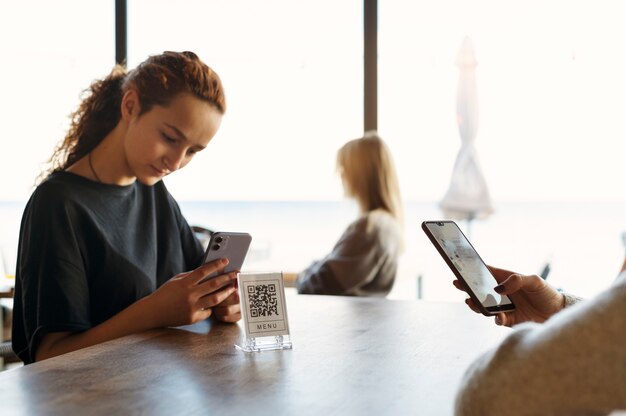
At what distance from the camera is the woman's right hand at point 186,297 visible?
1612 mm

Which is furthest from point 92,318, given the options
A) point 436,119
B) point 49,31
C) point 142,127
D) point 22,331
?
point 436,119

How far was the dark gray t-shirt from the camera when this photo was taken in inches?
65.4

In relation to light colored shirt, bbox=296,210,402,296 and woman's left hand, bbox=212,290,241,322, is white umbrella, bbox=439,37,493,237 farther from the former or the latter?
woman's left hand, bbox=212,290,241,322

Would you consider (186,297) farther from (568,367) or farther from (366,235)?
(366,235)

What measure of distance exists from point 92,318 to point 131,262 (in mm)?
146

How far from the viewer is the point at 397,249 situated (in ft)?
11.1

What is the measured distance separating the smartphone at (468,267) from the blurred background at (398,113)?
8822 mm

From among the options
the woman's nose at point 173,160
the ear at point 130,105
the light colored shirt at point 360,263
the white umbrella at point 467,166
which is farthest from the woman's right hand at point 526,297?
the white umbrella at point 467,166

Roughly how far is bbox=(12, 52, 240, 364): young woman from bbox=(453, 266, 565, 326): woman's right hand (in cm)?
53

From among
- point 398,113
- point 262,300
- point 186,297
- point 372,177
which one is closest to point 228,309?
point 186,297

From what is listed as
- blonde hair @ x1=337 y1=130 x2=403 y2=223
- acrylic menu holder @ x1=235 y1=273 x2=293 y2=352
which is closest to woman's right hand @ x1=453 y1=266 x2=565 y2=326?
acrylic menu holder @ x1=235 y1=273 x2=293 y2=352

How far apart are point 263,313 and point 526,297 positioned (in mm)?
495

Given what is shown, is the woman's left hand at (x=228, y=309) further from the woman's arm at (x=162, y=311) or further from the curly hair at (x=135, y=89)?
the curly hair at (x=135, y=89)

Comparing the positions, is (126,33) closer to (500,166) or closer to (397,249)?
(397,249)
